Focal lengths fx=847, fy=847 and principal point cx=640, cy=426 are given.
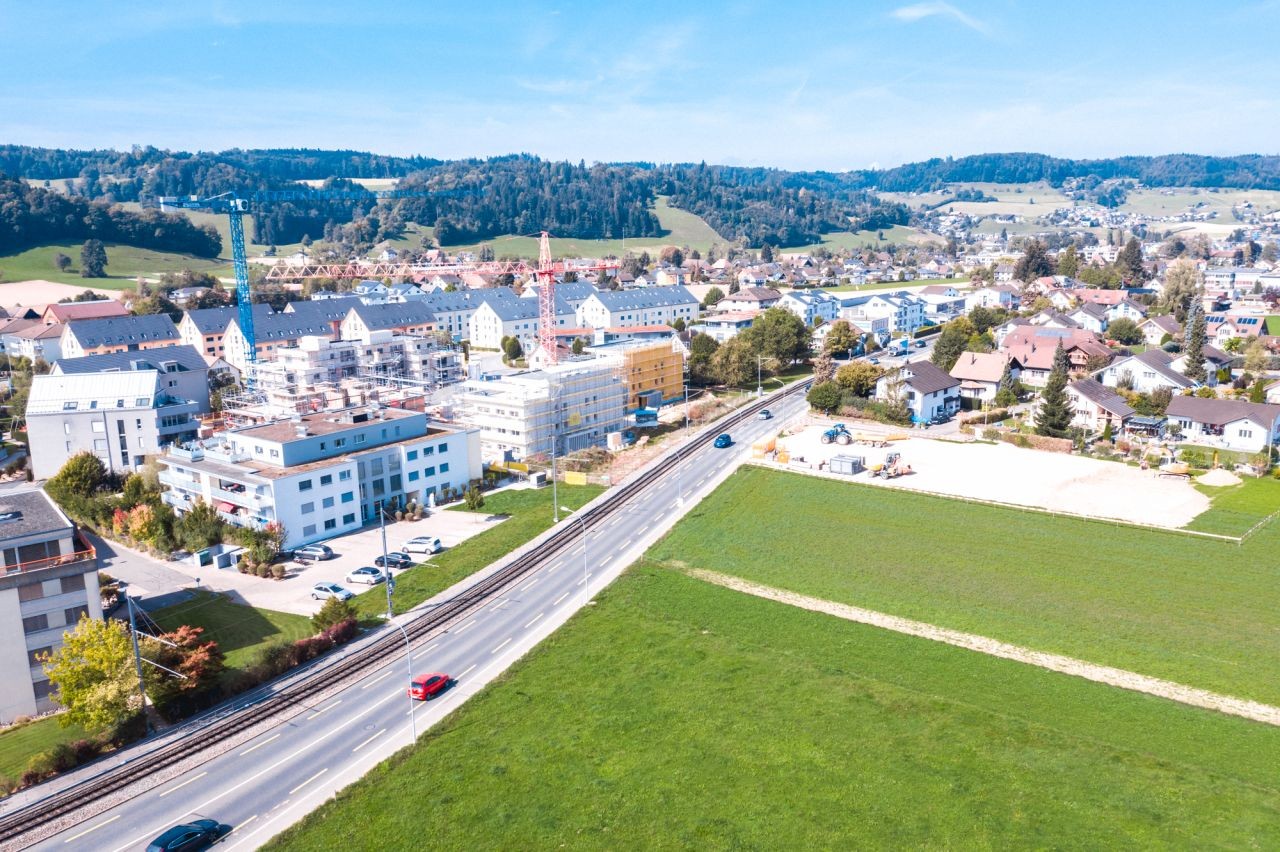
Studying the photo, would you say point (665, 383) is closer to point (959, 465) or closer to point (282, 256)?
point (959, 465)

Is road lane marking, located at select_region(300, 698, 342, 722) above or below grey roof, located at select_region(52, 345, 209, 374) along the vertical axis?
below

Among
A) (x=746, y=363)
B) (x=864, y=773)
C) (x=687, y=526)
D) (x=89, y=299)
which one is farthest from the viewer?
(x=89, y=299)

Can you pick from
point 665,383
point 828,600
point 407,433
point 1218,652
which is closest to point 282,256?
point 665,383

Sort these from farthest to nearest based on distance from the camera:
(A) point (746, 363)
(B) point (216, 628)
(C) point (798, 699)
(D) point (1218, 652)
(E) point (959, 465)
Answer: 1. (A) point (746, 363)
2. (E) point (959, 465)
3. (B) point (216, 628)
4. (D) point (1218, 652)
5. (C) point (798, 699)

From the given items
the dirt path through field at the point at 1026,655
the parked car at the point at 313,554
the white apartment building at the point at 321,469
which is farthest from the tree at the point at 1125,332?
the parked car at the point at 313,554

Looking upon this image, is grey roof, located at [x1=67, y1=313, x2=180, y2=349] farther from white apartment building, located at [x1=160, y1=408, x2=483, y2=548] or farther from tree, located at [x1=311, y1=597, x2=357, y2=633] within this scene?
tree, located at [x1=311, y1=597, x2=357, y2=633]

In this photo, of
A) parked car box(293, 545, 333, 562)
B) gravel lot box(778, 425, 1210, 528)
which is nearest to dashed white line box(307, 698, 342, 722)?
parked car box(293, 545, 333, 562)
